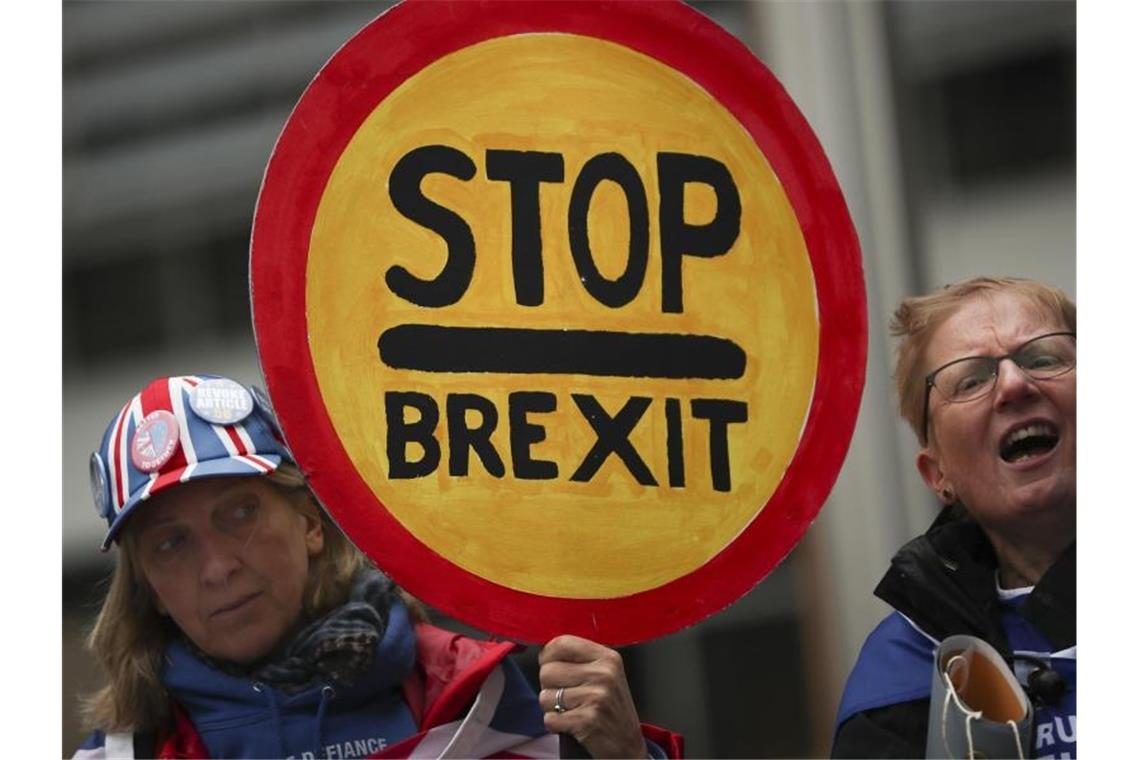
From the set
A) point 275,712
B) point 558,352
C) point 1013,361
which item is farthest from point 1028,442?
point 275,712

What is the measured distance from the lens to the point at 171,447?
10.1 ft

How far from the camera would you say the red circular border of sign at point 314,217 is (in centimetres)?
282

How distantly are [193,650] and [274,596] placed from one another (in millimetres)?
Result: 165

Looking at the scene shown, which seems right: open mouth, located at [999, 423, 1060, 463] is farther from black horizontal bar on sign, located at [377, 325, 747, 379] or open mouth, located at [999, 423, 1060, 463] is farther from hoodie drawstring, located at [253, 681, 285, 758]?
hoodie drawstring, located at [253, 681, 285, 758]

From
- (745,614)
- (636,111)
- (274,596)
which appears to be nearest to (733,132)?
(636,111)

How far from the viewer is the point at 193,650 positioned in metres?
3.12

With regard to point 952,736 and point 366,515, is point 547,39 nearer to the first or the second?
point 366,515

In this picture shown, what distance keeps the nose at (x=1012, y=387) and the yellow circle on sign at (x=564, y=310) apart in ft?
1.19

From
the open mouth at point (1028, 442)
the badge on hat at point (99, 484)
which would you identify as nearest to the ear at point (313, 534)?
the badge on hat at point (99, 484)

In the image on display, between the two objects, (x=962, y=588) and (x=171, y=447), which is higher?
(x=171, y=447)

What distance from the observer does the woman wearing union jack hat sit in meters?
3.09

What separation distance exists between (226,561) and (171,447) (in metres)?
0.21

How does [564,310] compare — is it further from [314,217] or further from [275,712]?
[275,712]

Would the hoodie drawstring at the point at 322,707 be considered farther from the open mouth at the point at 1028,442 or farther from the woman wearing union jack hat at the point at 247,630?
the open mouth at the point at 1028,442
